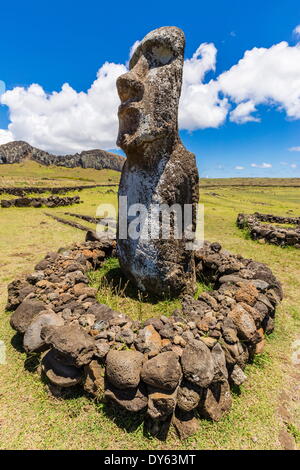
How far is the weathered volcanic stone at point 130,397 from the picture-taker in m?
3.11

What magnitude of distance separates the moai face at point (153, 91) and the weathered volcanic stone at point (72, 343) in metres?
3.44

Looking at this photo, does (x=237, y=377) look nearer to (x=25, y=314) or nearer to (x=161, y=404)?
(x=161, y=404)

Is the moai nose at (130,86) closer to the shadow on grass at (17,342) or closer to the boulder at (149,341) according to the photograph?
the boulder at (149,341)

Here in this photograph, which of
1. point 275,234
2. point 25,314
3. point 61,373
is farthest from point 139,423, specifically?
point 275,234

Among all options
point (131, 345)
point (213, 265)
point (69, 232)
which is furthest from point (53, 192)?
point (131, 345)

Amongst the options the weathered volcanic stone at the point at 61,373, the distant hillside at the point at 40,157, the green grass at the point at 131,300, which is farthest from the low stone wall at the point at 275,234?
the distant hillside at the point at 40,157

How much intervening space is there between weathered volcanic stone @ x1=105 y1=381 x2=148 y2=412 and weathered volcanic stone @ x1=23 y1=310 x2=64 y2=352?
136cm

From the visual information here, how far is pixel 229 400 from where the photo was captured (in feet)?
11.5

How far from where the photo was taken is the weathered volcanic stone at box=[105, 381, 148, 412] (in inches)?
122

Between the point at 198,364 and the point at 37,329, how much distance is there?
255cm

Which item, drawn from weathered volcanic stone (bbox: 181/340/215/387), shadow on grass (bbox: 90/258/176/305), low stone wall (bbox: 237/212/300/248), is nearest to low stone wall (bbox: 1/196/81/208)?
low stone wall (bbox: 237/212/300/248)
